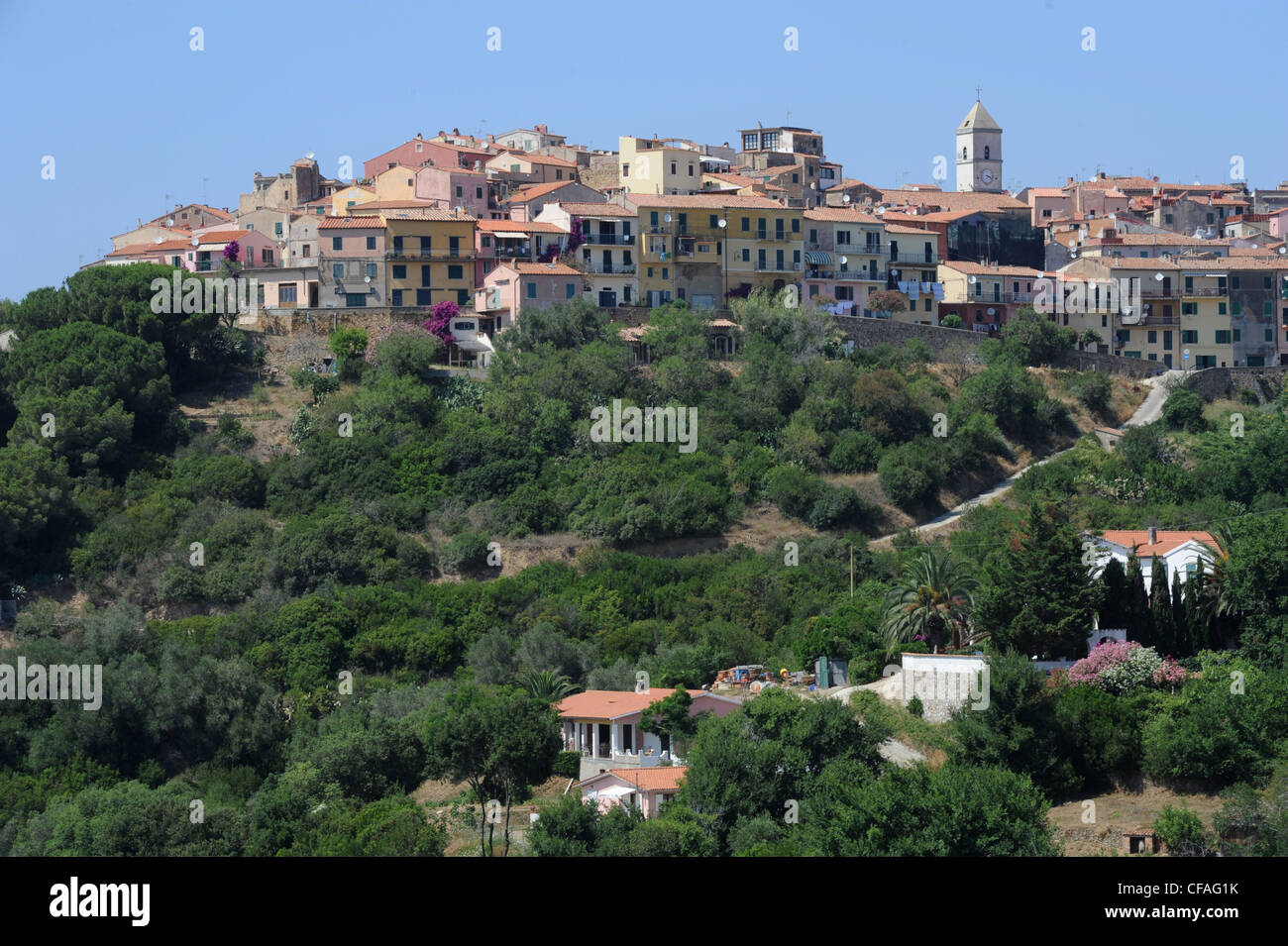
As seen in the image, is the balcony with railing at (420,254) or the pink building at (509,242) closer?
the balcony with railing at (420,254)

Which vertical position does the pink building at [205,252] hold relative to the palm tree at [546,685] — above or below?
above

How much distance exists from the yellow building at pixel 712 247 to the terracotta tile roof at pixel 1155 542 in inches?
973

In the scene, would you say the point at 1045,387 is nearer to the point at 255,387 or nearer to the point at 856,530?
the point at 856,530

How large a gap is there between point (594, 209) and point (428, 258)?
647cm

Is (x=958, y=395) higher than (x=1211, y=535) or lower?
higher

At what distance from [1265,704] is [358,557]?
24.3m

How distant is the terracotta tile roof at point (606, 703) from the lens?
34031 millimetres

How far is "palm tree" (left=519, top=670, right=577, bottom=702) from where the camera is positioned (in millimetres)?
37469

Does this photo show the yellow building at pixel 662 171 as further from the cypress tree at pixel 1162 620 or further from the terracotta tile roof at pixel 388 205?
the cypress tree at pixel 1162 620

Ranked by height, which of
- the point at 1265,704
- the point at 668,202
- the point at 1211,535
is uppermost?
the point at 668,202

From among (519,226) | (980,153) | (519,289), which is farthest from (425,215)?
(980,153)

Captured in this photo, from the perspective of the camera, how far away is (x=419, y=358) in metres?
53.0

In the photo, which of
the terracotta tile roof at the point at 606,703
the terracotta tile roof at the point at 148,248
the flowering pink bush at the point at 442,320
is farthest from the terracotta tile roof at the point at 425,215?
the terracotta tile roof at the point at 606,703
